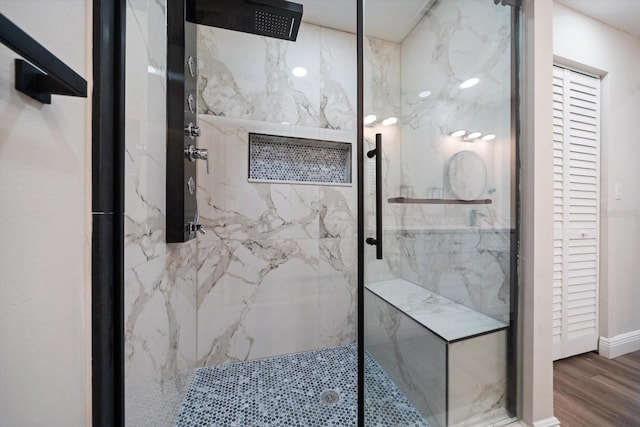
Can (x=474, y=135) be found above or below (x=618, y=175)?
above

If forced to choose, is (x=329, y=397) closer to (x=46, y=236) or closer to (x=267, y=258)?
(x=267, y=258)

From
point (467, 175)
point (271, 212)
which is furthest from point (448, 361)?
point (271, 212)

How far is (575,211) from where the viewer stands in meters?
1.69

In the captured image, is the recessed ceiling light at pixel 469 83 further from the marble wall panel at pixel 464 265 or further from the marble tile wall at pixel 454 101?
the marble wall panel at pixel 464 265

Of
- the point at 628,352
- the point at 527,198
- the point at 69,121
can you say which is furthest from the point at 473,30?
the point at 628,352

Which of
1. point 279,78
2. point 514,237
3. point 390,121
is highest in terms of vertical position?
point 279,78

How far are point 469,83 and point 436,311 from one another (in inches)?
53.2

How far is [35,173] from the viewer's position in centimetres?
41

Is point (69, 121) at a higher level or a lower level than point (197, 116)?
lower

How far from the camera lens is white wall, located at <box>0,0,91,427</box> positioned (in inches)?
14.5

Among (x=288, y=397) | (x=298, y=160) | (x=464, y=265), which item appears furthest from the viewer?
(x=298, y=160)

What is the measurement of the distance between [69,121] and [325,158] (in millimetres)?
1535

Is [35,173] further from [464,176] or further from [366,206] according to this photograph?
[464,176]

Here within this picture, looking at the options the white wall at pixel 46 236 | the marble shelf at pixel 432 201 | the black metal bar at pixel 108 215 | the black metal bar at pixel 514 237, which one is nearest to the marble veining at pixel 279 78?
the marble shelf at pixel 432 201
